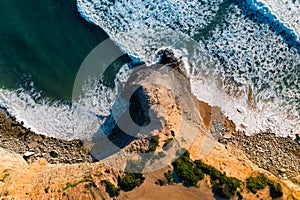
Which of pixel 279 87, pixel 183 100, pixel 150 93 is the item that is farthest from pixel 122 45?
pixel 279 87

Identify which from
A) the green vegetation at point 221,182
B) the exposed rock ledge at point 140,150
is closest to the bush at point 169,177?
the exposed rock ledge at point 140,150

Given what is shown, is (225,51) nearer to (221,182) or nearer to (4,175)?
(221,182)

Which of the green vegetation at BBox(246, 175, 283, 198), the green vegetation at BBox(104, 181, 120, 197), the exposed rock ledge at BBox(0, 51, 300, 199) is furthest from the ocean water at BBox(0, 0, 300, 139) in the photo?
the green vegetation at BBox(104, 181, 120, 197)

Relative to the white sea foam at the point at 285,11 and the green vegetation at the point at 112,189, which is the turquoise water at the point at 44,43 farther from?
the white sea foam at the point at 285,11

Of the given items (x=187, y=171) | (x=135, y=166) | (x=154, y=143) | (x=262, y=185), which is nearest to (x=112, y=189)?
(x=135, y=166)

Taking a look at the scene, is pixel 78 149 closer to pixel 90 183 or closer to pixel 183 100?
pixel 90 183

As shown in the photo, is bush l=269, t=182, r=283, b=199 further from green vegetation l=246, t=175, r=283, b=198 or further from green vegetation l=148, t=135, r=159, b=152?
green vegetation l=148, t=135, r=159, b=152
